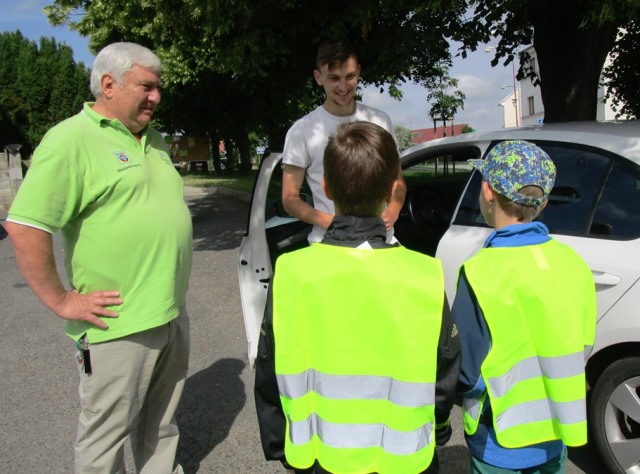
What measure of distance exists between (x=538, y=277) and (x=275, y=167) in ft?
7.35

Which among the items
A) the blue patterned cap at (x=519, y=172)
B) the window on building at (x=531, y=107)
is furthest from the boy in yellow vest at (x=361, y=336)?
the window on building at (x=531, y=107)

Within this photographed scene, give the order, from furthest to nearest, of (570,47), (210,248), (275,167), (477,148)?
(210,248)
(570,47)
(275,167)
(477,148)

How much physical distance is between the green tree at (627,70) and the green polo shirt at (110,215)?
789 cm

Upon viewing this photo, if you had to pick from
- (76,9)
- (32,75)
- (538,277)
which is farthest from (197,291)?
(32,75)

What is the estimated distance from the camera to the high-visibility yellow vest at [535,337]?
62.8 inches

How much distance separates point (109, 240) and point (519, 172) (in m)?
1.48

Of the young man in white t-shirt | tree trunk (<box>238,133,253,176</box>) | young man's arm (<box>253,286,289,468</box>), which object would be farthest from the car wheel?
tree trunk (<box>238,133,253,176</box>)

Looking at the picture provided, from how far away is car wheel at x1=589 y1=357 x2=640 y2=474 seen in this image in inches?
93.1

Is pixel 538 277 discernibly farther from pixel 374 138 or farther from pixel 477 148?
pixel 477 148

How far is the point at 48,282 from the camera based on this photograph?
1.98m

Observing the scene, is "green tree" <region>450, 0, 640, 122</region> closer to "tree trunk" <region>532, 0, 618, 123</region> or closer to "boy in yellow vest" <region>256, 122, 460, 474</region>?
"tree trunk" <region>532, 0, 618, 123</region>

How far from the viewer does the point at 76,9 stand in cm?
1487

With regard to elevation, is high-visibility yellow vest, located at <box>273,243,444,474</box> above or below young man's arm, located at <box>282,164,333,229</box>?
below

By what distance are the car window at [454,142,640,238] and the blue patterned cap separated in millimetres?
1039
